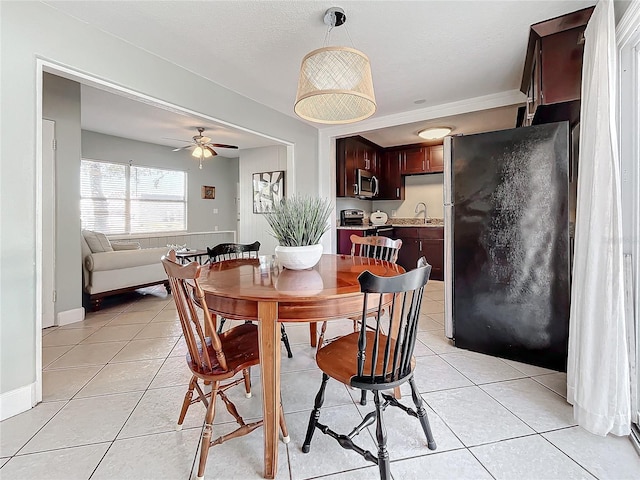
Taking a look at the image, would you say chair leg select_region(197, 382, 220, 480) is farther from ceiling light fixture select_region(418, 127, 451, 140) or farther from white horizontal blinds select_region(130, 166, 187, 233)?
white horizontal blinds select_region(130, 166, 187, 233)

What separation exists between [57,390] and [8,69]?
194 centimetres

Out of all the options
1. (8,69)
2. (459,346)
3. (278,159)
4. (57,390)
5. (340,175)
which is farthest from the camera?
(278,159)

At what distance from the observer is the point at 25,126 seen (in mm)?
1834

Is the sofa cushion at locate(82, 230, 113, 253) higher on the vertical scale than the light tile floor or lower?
higher

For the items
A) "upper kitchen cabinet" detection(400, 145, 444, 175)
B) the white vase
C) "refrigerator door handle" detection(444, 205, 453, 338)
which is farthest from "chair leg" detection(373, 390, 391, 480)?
"upper kitchen cabinet" detection(400, 145, 444, 175)

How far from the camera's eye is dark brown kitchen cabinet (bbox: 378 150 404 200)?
6.08 m

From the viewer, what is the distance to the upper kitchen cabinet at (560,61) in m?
2.10

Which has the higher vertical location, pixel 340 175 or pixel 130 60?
pixel 130 60

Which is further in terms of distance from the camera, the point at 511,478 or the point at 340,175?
the point at 340,175

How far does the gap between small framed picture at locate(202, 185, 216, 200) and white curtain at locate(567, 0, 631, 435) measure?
268 inches

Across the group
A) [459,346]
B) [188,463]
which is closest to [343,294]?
[188,463]

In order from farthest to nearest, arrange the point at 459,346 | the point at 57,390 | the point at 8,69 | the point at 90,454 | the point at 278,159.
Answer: the point at 278,159
the point at 459,346
the point at 57,390
the point at 8,69
the point at 90,454

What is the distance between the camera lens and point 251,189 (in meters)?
6.16

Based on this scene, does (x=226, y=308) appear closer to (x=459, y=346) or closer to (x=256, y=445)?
(x=256, y=445)
